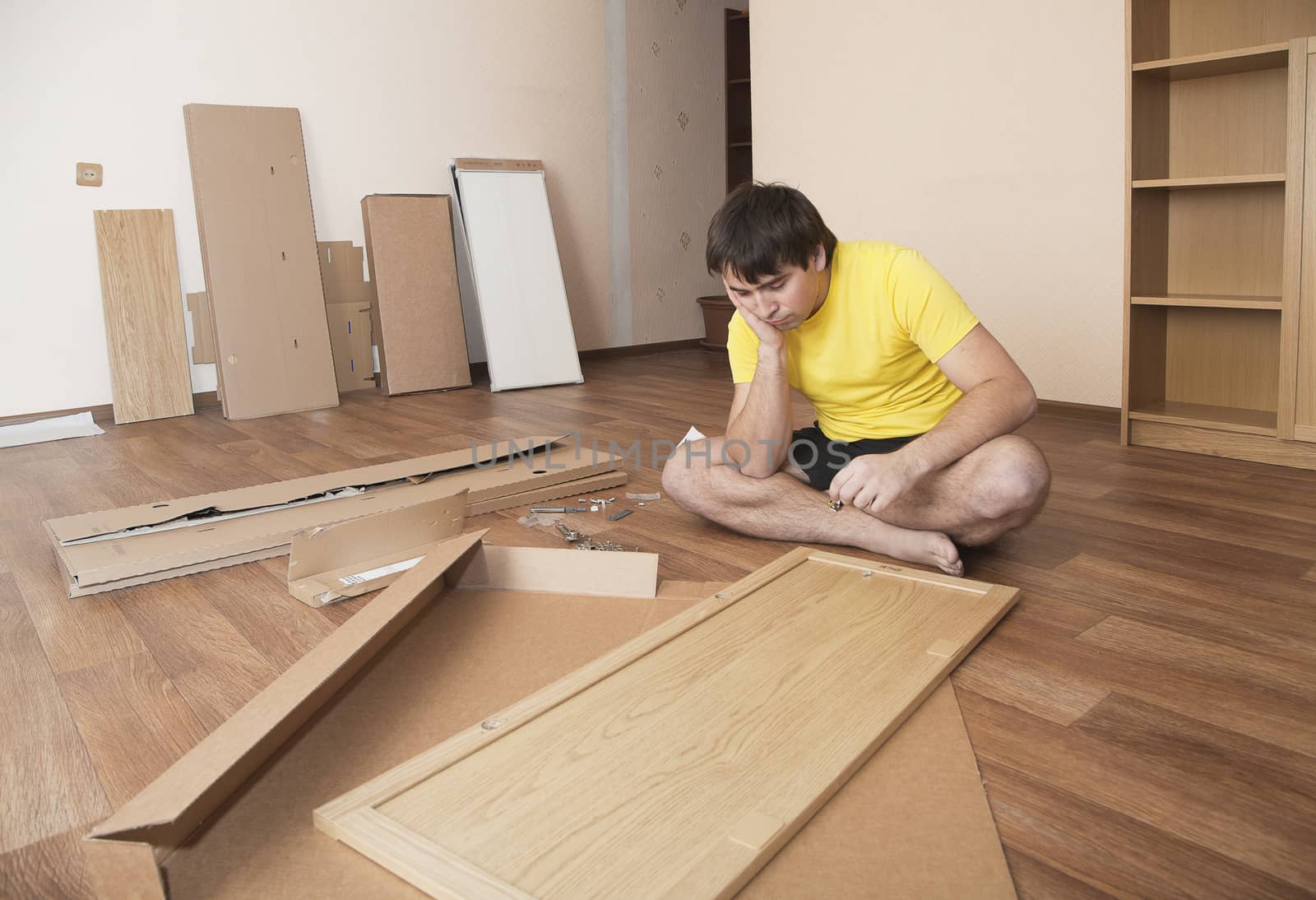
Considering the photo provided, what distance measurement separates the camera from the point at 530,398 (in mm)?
4250

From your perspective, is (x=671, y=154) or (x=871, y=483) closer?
(x=871, y=483)

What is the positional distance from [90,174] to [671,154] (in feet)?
10.1

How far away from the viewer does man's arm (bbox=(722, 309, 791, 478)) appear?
71.2 inches

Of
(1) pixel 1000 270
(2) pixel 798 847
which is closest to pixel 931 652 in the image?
(2) pixel 798 847

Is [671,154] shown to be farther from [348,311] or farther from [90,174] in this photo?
[90,174]

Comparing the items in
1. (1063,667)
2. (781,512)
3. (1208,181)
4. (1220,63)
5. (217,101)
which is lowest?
(1063,667)

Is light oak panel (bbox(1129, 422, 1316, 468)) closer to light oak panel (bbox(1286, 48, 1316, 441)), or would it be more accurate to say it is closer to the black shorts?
light oak panel (bbox(1286, 48, 1316, 441))

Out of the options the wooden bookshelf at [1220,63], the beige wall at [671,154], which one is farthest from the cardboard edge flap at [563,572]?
the beige wall at [671,154]

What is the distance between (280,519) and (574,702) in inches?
49.1

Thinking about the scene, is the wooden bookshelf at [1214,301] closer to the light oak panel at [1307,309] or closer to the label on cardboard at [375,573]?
the light oak panel at [1307,309]

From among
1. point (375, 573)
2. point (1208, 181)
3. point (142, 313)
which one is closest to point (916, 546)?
point (375, 573)

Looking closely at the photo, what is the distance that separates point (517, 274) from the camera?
4.66 metres

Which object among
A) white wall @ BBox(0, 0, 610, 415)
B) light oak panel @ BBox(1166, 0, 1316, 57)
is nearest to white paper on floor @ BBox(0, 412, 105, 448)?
white wall @ BBox(0, 0, 610, 415)

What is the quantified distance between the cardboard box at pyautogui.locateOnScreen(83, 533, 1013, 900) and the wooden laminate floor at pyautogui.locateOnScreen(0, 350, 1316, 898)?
75 millimetres
